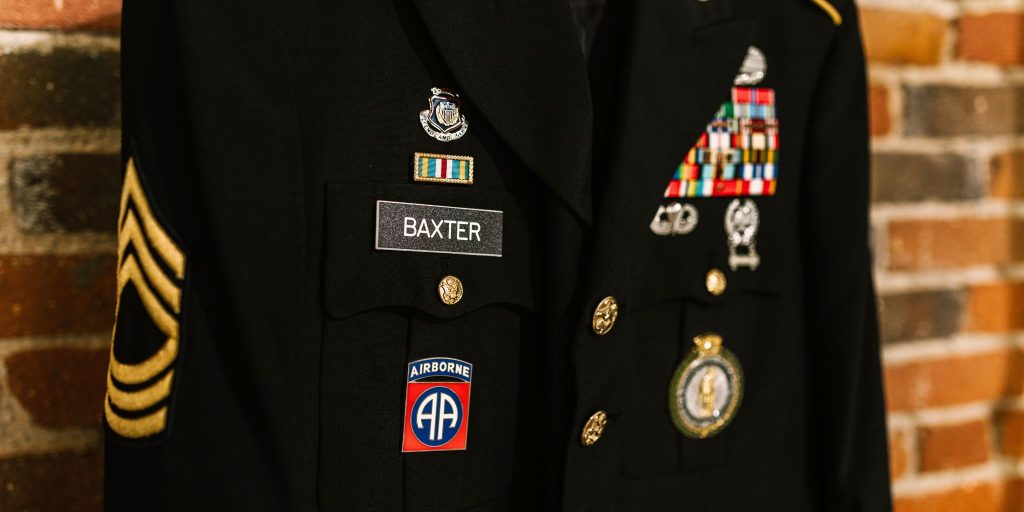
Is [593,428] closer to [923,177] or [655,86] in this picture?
[655,86]

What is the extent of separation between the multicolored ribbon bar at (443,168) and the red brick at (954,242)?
2.09 ft

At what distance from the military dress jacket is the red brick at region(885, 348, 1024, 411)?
0.29 metres

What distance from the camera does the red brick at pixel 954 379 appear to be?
103 cm

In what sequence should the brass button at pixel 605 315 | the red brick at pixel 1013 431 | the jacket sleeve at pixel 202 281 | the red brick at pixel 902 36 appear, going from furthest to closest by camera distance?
the red brick at pixel 1013 431
the red brick at pixel 902 36
the brass button at pixel 605 315
the jacket sleeve at pixel 202 281

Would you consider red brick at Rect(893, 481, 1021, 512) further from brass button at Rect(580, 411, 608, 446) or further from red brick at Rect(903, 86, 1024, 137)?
brass button at Rect(580, 411, 608, 446)

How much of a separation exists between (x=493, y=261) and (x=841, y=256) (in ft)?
1.10

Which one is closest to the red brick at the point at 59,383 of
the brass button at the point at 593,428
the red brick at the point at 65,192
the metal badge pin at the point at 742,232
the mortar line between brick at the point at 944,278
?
the red brick at the point at 65,192

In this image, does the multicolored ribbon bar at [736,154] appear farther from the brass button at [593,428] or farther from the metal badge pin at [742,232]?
the brass button at [593,428]

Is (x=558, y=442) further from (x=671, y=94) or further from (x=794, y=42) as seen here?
(x=794, y=42)

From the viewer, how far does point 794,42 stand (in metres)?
0.73

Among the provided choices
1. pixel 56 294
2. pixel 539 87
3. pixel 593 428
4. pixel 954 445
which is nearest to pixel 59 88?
pixel 56 294

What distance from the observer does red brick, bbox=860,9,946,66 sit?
0.99 meters

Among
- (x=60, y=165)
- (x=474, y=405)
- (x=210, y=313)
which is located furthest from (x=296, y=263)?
(x=60, y=165)

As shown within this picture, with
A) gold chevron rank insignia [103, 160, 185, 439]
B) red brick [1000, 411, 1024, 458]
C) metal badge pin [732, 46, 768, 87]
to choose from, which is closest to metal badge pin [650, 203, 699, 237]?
metal badge pin [732, 46, 768, 87]
